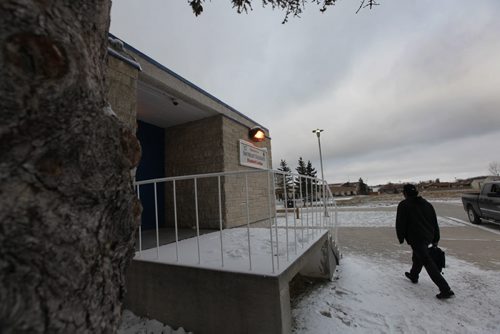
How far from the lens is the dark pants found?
10.8 feet

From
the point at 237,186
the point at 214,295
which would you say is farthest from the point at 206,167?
the point at 214,295

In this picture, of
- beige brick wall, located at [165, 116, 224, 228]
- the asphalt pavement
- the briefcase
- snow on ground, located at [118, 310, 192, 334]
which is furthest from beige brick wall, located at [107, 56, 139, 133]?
the asphalt pavement

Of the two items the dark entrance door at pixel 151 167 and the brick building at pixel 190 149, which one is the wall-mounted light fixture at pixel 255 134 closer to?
the brick building at pixel 190 149

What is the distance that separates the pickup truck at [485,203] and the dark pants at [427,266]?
6.22 meters

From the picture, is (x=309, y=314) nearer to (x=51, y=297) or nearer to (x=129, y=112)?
(x=51, y=297)

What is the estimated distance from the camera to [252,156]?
6.82m

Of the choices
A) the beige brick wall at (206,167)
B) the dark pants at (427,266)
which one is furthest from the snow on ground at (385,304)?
the beige brick wall at (206,167)

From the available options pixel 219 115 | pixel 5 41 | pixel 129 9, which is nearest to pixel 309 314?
pixel 5 41

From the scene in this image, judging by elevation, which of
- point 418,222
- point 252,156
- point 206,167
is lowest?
point 418,222

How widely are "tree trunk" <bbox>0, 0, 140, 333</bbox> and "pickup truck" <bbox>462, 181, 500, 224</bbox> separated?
10.3 m

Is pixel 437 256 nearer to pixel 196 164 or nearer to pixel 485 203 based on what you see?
pixel 196 164

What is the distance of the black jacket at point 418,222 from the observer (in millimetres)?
3586

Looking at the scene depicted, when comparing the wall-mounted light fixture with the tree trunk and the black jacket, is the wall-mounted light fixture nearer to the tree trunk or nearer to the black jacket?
the black jacket

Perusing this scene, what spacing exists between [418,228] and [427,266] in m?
0.49
